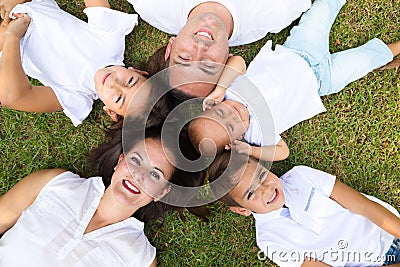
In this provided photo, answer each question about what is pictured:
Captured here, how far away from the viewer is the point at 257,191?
5.70 feet

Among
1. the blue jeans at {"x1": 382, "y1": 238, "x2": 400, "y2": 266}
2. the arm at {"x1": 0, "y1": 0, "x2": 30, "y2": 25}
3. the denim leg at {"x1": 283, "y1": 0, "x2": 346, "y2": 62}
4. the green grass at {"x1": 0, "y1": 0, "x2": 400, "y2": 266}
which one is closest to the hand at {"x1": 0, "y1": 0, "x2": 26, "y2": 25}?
the arm at {"x1": 0, "y1": 0, "x2": 30, "y2": 25}

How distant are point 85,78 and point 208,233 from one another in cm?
90

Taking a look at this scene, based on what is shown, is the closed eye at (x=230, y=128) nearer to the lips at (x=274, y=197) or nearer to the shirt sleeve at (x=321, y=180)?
the lips at (x=274, y=197)

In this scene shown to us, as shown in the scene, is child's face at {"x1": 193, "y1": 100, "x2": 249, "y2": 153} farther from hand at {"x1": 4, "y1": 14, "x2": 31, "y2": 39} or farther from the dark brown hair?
hand at {"x1": 4, "y1": 14, "x2": 31, "y2": 39}

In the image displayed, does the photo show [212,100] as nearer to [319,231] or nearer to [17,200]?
[319,231]

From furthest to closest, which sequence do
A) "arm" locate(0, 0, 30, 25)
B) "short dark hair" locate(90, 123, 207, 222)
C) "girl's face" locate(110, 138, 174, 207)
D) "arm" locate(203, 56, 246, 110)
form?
"arm" locate(0, 0, 30, 25), "arm" locate(203, 56, 246, 110), "short dark hair" locate(90, 123, 207, 222), "girl's face" locate(110, 138, 174, 207)

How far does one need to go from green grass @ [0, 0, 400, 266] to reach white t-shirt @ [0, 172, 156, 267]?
0.23 metres

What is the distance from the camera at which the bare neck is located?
1.83 meters

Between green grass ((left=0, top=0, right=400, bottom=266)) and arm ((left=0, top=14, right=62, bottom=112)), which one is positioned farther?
green grass ((left=0, top=0, right=400, bottom=266))

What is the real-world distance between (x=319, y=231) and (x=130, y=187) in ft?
2.74

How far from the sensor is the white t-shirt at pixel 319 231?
6.27ft

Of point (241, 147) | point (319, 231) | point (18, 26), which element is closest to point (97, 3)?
point (18, 26)

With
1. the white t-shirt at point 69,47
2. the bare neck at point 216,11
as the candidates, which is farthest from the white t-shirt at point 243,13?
the white t-shirt at point 69,47

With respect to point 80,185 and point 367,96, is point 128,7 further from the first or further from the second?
point 367,96
